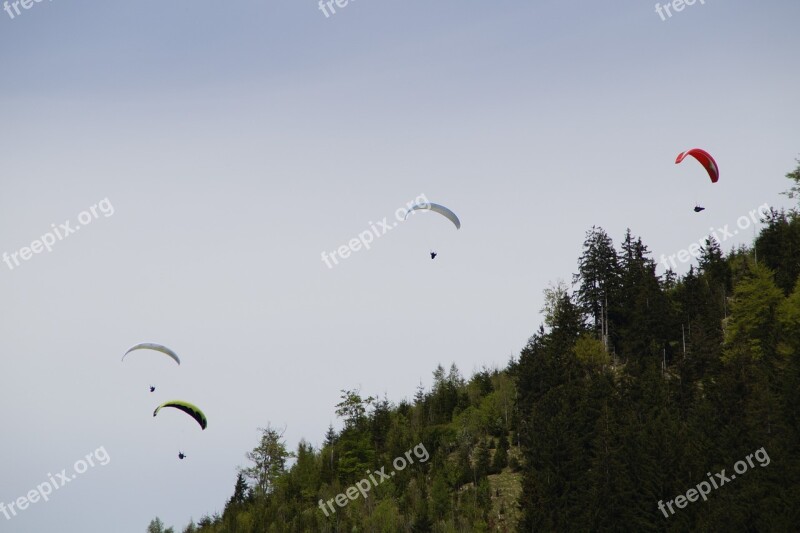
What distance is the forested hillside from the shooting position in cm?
4678

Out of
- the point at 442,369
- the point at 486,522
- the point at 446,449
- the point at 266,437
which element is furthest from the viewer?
the point at 442,369

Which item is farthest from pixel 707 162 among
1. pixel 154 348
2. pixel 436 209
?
pixel 154 348

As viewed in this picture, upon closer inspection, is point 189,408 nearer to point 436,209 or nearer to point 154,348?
point 154,348

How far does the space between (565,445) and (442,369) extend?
187ft

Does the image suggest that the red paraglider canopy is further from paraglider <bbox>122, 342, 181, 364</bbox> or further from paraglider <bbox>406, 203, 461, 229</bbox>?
paraglider <bbox>122, 342, 181, 364</bbox>

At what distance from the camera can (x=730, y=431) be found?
47750 millimetres

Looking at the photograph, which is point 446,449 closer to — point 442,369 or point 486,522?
point 486,522

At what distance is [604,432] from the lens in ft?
181

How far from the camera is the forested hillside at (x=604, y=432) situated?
46781 mm

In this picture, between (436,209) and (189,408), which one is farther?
(189,408)

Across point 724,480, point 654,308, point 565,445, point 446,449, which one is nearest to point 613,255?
point 654,308

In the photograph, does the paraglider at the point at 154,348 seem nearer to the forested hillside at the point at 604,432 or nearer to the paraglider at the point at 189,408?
the paraglider at the point at 189,408

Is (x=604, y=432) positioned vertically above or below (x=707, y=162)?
below

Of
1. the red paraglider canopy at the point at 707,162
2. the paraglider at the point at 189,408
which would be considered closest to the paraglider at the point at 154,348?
the paraglider at the point at 189,408
